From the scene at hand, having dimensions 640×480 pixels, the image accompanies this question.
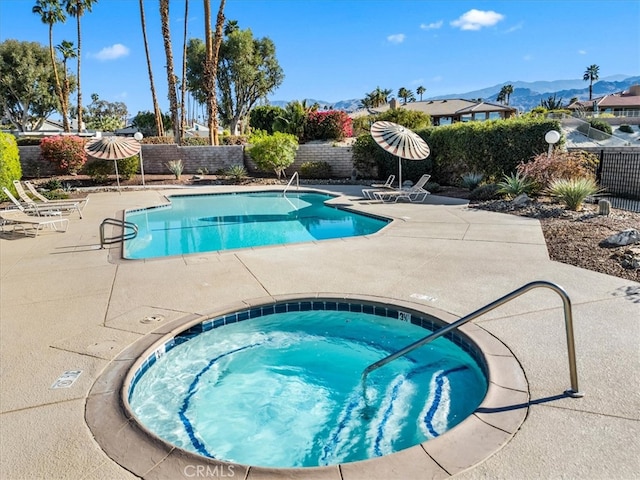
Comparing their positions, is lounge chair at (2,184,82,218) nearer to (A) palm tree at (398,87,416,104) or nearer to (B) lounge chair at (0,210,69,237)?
(B) lounge chair at (0,210,69,237)

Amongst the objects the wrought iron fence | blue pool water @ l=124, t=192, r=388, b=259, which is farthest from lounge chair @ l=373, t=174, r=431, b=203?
the wrought iron fence

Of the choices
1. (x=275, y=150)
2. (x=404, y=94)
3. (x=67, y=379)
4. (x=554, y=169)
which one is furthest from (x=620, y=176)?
(x=404, y=94)

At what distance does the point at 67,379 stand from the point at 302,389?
6.89ft

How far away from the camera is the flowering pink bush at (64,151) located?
808 inches

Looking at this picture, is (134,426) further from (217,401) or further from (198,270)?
(198,270)

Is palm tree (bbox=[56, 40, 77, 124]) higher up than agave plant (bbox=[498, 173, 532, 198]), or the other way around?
palm tree (bbox=[56, 40, 77, 124])

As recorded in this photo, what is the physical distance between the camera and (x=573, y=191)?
33.4 feet

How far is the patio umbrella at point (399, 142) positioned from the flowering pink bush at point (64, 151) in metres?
15.7

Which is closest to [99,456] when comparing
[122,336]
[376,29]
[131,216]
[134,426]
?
[134,426]

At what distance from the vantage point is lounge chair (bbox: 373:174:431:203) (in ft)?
46.9

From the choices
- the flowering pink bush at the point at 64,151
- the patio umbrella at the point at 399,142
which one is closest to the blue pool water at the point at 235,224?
the patio umbrella at the point at 399,142

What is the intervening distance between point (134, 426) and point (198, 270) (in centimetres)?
409

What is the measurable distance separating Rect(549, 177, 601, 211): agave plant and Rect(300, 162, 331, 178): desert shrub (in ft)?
42.1

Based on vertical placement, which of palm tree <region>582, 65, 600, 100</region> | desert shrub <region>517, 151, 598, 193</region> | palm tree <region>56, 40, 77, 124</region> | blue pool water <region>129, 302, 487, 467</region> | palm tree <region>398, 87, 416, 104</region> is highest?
palm tree <region>582, 65, 600, 100</region>
